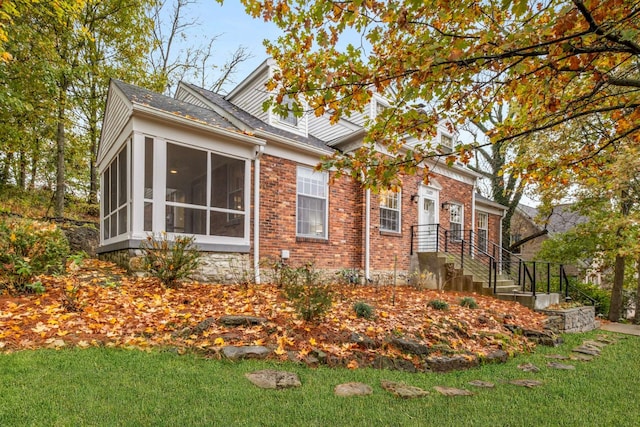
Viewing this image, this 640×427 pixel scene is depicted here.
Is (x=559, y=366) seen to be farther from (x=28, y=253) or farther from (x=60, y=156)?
(x=60, y=156)

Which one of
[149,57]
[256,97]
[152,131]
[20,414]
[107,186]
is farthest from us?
[149,57]

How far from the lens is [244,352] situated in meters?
3.92

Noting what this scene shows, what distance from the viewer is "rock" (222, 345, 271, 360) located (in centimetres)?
386

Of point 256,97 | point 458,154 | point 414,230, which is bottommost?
point 414,230

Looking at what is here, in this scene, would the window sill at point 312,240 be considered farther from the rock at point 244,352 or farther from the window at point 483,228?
the window at point 483,228

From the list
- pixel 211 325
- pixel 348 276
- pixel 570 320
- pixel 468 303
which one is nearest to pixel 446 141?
pixel 348 276

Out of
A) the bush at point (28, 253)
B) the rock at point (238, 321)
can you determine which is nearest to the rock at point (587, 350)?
the rock at point (238, 321)

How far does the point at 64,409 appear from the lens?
101 inches

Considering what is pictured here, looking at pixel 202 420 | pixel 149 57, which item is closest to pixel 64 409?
pixel 202 420

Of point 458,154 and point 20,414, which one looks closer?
point 20,414

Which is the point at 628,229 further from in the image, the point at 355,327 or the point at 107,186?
the point at 107,186

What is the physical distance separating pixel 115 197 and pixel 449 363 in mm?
8775

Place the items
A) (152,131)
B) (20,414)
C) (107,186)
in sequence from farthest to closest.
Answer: (107,186), (152,131), (20,414)

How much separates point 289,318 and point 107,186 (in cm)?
811
